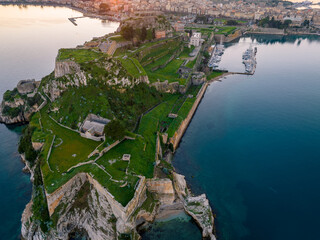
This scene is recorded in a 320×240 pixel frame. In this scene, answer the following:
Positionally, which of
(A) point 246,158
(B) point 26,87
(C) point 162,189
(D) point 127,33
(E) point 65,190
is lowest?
(A) point 246,158

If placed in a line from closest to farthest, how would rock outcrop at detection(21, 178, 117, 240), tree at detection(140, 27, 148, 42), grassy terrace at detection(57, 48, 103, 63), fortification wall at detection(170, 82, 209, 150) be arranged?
rock outcrop at detection(21, 178, 117, 240) < fortification wall at detection(170, 82, 209, 150) < grassy terrace at detection(57, 48, 103, 63) < tree at detection(140, 27, 148, 42)

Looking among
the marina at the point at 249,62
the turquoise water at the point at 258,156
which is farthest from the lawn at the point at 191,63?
the marina at the point at 249,62

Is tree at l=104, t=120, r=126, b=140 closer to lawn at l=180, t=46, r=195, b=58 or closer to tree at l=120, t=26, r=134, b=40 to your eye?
tree at l=120, t=26, r=134, b=40

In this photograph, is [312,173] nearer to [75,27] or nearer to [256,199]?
[256,199]

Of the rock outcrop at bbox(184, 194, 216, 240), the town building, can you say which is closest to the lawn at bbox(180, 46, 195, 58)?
the town building

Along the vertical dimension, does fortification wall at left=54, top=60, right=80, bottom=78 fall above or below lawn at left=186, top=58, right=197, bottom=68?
above

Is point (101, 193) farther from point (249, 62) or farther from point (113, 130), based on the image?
point (249, 62)

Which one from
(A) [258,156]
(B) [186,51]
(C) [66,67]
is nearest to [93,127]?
(C) [66,67]
